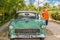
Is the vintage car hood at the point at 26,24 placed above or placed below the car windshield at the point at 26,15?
below

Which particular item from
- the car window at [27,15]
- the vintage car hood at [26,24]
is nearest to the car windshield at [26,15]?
the car window at [27,15]

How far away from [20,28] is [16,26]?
0.23 meters

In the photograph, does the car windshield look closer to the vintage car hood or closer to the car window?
the car window

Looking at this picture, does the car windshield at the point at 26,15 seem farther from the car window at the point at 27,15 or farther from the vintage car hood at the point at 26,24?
the vintage car hood at the point at 26,24

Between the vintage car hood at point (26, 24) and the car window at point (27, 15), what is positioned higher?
the car window at point (27, 15)

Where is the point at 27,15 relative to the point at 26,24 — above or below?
above

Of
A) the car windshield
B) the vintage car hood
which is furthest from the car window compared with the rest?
the vintage car hood

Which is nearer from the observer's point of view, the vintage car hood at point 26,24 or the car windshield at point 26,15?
the vintage car hood at point 26,24

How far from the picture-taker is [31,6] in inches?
1442

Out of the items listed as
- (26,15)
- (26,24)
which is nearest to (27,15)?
(26,15)

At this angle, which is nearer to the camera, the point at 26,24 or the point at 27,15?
the point at 26,24

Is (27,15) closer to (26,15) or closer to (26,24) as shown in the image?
(26,15)

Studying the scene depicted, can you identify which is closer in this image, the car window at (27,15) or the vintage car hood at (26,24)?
the vintage car hood at (26,24)

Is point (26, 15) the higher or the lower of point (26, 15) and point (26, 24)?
the higher
